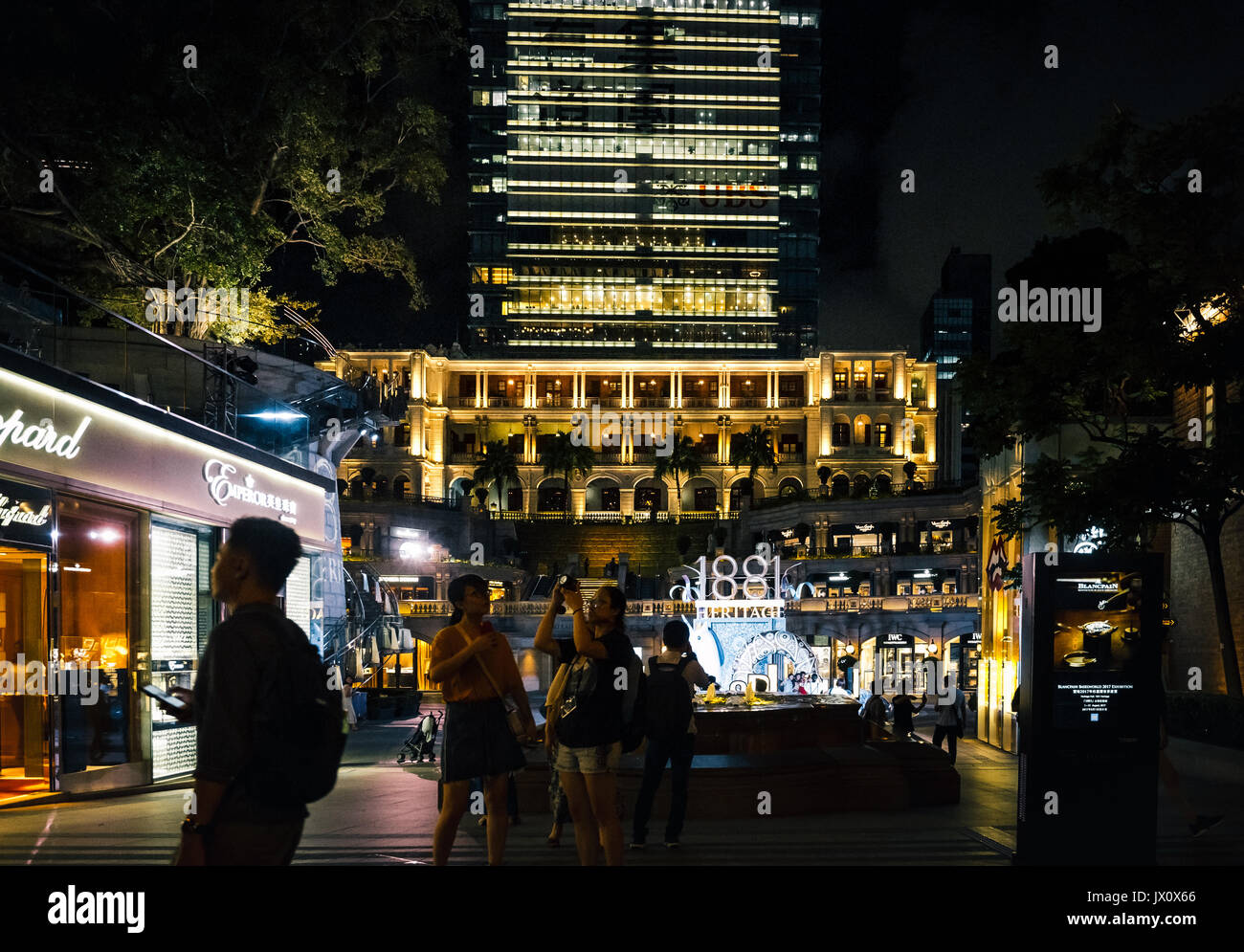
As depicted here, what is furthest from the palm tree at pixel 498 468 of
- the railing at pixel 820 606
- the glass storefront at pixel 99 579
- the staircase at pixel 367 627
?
the glass storefront at pixel 99 579

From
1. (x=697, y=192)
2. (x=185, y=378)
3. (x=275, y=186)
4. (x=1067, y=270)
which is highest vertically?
(x=697, y=192)

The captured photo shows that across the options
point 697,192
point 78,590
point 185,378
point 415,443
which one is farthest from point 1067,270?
point 697,192

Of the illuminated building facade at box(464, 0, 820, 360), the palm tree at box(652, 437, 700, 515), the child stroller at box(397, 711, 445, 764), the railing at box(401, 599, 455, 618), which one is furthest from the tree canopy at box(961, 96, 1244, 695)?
the illuminated building facade at box(464, 0, 820, 360)

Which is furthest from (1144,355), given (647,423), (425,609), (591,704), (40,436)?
(647,423)

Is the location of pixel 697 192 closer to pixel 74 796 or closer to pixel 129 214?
pixel 129 214

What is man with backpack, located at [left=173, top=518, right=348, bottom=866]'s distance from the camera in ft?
13.0

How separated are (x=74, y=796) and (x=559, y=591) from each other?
813cm

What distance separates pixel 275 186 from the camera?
21.4 m

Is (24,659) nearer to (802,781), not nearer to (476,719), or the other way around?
(476,719)

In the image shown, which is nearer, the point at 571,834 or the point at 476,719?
the point at 476,719

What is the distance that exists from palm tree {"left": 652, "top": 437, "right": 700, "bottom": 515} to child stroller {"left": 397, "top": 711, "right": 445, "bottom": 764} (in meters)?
75.9

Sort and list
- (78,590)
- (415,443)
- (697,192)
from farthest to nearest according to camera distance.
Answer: (697,192)
(415,443)
(78,590)

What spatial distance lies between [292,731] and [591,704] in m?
3.08

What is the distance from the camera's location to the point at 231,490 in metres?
16.9
